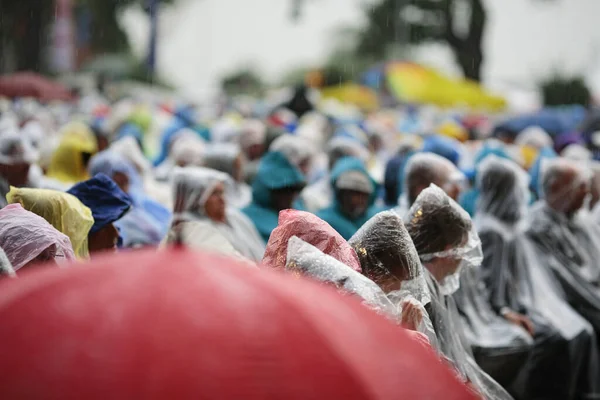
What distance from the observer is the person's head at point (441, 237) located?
4.53 meters

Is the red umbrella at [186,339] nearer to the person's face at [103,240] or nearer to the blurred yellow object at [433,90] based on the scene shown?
the person's face at [103,240]

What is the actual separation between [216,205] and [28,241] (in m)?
2.40

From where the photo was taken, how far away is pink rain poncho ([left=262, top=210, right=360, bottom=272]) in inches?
141

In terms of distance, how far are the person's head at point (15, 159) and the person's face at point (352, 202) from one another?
2146mm

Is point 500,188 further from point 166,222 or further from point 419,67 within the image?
point 419,67

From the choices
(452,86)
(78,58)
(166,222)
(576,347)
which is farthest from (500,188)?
(78,58)

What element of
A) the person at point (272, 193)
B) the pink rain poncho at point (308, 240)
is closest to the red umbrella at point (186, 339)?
the pink rain poncho at point (308, 240)

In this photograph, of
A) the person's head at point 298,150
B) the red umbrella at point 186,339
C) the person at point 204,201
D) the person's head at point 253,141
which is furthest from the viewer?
the person's head at point 253,141

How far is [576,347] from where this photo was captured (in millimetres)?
7004

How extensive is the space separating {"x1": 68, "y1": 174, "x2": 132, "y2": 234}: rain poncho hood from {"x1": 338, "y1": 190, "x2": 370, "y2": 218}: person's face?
1819mm

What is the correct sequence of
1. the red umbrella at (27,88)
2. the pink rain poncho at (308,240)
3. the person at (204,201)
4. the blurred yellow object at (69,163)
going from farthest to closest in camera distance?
the red umbrella at (27,88), the blurred yellow object at (69,163), the person at (204,201), the pink rain poncho at (308,240)

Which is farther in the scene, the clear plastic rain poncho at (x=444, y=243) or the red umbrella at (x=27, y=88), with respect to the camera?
the red umbrella at (x=27, y=88)

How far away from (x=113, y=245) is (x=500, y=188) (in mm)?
2934

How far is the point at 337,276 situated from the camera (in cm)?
312
